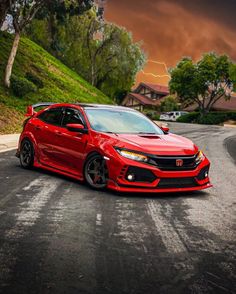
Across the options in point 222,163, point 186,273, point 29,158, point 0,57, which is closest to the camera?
point 186,273

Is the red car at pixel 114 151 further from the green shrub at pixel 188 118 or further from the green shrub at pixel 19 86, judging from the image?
the green shrub at pixel 188 118

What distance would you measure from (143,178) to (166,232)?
7.35 ft

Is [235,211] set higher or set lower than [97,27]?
lower

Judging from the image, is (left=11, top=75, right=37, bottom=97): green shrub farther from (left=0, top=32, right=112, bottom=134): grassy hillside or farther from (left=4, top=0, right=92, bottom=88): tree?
(left=4, top=0, right=92, bottom=88): tree

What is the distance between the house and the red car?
289 ft

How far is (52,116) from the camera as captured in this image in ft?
34.1

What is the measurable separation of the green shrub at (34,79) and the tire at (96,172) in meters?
27.4

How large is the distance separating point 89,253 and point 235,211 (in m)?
3.11

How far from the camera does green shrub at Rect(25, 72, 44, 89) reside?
3512 centimetres

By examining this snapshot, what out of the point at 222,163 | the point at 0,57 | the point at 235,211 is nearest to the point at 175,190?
the point at 235,211

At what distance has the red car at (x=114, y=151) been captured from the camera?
26.5ft

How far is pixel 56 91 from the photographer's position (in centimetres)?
3747

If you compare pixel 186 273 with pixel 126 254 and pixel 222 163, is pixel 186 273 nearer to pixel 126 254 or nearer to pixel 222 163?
pixel 126 254

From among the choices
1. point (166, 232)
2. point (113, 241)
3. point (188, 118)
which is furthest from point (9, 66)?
point (188, 118)
